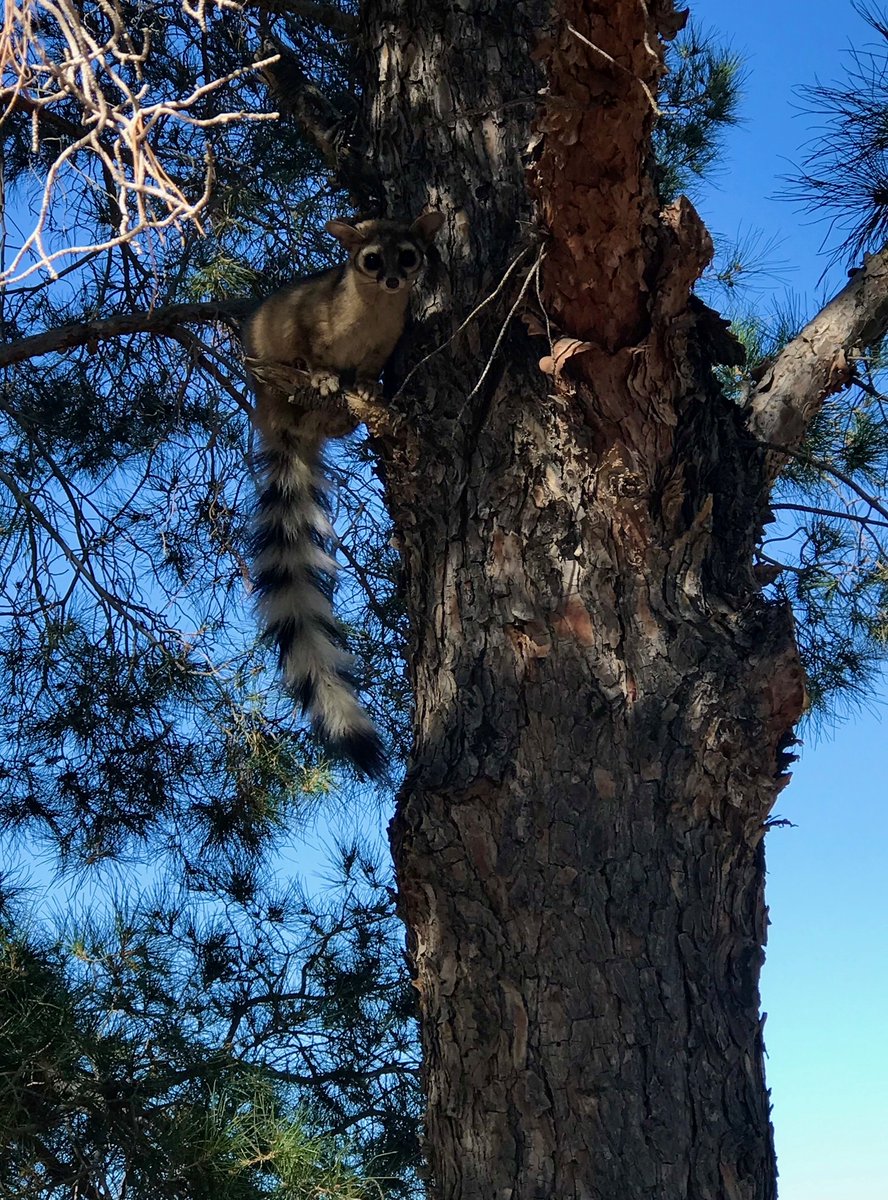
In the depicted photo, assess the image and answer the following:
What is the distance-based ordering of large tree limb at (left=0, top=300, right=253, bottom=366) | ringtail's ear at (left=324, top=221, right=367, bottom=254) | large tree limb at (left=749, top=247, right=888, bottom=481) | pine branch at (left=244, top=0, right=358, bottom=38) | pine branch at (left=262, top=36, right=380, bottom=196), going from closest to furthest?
large tree limb at (left=749, top=247, right=888, bottom=481) < pine branch at (left=262, top=36, right=380, bottom=196) < ringtail's ear at (left=324, top=221, right=367, bottom=254) < pine branch at (left=244, top=0, right=358, bottom=38) < large tree limb at (left=0, top=300, right=253, bottom=366)

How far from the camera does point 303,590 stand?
129 inches

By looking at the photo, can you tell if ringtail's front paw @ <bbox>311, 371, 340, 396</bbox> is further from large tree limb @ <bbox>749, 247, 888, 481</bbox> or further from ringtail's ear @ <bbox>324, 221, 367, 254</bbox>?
large tree limb @ <bbox>749, 247, 888, 481</bbox>

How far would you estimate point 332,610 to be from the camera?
3.40 metres

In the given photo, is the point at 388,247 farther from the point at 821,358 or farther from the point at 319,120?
the point at 821,358

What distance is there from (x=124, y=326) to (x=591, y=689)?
2.03 metres

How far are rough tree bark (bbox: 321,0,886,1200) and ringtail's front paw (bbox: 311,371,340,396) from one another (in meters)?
0.61

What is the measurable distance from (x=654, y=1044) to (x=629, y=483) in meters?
0.93

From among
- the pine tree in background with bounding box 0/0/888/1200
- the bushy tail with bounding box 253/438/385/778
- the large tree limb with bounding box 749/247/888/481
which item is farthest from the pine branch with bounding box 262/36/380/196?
the large tree limb with bounding box 749/247/888/481

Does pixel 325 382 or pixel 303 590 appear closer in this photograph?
pixel 325 382

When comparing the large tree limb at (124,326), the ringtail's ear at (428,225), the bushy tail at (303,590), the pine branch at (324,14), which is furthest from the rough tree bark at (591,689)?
the large tree limb at (124,326)

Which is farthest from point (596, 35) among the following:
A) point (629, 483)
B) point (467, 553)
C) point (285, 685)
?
point (285, 685)

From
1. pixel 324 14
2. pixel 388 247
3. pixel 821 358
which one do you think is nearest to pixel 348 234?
pixel 388 247

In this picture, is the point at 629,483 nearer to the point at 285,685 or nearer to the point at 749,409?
the point at 749,409

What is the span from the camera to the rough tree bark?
1.88 metres
